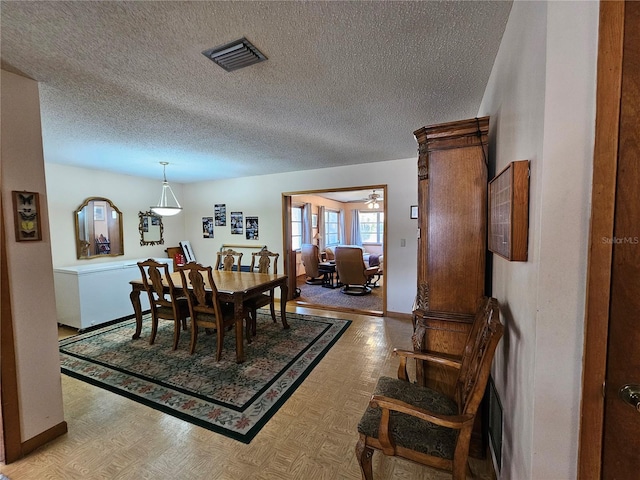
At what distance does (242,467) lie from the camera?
154 cm

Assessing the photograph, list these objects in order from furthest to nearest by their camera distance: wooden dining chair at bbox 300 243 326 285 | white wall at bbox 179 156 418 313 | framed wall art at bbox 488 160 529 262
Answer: wooden dining chair at bbox 300 243 326 285
white wall at bbox 179 156 418 313
framed wall art at bbox 488 160 529 262

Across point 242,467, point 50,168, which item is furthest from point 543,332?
point 50,168

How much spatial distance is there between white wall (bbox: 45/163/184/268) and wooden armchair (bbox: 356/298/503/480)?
4.83 meters

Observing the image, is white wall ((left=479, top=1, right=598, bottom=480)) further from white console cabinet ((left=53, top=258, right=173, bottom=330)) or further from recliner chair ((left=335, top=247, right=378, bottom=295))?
white console cabinet ((left=53, top=258, right=173, bottom=330))

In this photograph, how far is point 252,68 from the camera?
1.67m

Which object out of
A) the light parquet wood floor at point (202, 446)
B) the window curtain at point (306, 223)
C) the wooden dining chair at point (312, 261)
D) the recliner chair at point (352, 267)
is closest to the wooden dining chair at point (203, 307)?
the light parquet wood floor at point (202, 446)

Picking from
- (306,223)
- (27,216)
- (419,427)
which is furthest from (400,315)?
(27,216)

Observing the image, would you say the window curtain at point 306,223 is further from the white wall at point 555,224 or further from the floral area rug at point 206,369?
the white wall at point 555,224

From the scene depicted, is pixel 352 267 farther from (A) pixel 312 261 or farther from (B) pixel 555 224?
(B) pixel 555 224

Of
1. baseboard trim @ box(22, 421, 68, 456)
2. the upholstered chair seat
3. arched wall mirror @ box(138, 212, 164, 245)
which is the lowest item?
baseboard trim @ box(22, 421, 68, 456)

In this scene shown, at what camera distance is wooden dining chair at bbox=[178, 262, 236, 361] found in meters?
2.67

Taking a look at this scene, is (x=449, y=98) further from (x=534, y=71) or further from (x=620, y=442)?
(x=620, y=442)

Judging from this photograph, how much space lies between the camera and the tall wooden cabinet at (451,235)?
151 centimetres

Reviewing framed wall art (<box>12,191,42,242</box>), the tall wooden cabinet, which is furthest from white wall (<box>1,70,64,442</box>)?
the tall wooden cabinet
